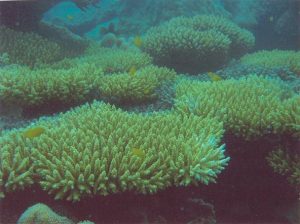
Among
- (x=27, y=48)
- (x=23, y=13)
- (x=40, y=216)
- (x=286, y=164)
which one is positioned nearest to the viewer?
(x=40, y=216)

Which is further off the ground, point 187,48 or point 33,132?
point 187,48

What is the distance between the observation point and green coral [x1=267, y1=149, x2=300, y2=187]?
4.39 meters

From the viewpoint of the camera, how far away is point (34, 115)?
5395mm

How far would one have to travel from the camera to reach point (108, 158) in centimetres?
338

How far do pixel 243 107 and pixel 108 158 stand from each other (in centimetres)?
211

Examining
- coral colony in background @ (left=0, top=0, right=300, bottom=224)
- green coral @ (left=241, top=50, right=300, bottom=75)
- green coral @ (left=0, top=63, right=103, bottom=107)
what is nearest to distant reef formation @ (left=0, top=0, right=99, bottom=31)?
coral colony in background @ (left=0, top=0, right=300, bottom=224)

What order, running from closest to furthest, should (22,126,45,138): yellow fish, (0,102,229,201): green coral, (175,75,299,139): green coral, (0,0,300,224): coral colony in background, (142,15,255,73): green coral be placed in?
(0,102,229,201): green coral
(0,0,300,224): coral colony in background
(22,126,45,138): yellow fish
(175,75,299,139): green coral
(142,15,255,73): green coral

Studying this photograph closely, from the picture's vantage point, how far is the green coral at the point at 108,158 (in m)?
3.22

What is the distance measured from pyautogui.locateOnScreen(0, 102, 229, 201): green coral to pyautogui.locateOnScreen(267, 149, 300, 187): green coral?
1.11m

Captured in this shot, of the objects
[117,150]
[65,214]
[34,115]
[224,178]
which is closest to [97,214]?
[65,214]

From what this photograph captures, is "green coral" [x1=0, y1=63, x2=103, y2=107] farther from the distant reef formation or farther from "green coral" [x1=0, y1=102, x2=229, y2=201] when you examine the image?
the distant reef formation

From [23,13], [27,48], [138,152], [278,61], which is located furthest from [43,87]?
[278,61]

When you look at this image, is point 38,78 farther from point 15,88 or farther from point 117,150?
point 117,150

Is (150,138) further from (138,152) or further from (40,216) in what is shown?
(40,216)
